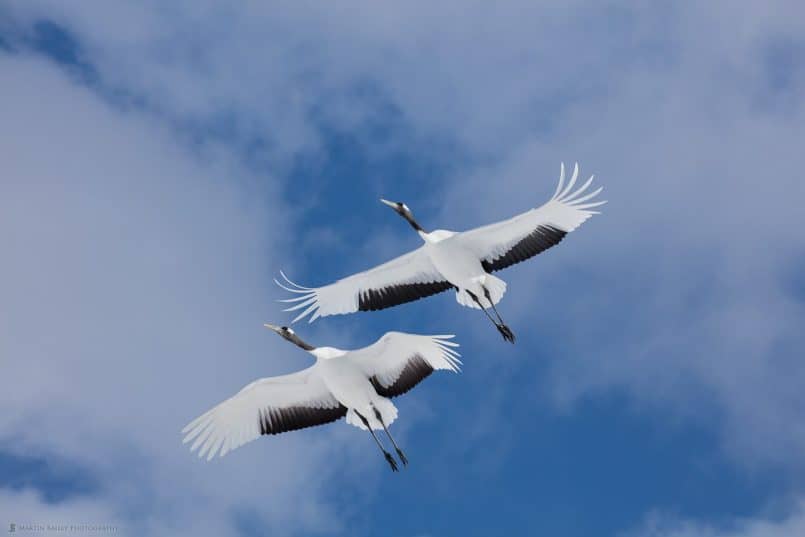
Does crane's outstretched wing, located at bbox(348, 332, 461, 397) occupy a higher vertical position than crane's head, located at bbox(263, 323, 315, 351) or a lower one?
lower

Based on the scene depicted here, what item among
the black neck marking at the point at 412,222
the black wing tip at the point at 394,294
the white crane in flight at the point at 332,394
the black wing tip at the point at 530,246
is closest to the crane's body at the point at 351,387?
the white crane in flight at the point at 332,394

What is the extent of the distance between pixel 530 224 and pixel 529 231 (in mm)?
266

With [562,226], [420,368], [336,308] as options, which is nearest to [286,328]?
[336,308]

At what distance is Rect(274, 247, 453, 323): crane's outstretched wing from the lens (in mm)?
46000

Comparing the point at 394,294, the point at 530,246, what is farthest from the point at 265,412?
the point at 530,246

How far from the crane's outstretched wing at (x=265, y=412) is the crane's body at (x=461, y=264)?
2.44 meters

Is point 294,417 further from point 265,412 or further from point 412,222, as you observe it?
point 412,222

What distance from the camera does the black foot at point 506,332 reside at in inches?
1832

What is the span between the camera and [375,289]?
4644 cm

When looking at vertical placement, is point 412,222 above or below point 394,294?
above

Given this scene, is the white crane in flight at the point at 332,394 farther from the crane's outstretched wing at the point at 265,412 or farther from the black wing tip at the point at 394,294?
the black wing tip at the point at 394,294

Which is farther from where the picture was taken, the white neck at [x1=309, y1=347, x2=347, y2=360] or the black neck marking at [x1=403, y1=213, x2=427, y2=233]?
the black neck marking at [x1=403, y1=213, x2=427, y2=233]

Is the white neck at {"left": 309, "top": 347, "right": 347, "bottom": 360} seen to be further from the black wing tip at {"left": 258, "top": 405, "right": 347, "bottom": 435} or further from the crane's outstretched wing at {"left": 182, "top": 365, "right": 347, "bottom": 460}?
the black wing tip at {"left": 258, "top": 405, "right": 347, "bottom": 435}

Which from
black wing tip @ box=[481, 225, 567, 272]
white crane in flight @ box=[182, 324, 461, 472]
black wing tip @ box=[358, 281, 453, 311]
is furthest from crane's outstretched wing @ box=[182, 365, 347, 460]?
black wing tip @ box=[481, 225, 567, 272]
